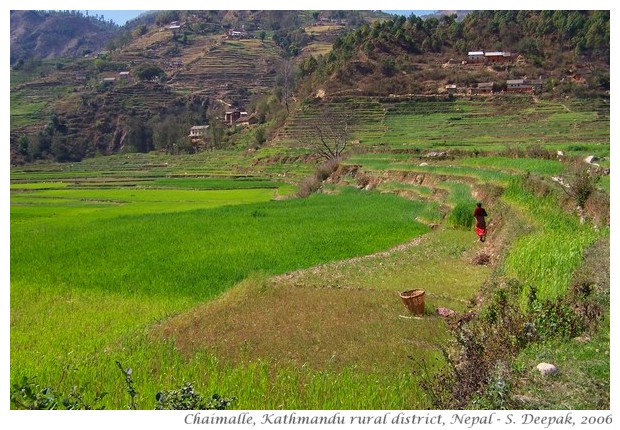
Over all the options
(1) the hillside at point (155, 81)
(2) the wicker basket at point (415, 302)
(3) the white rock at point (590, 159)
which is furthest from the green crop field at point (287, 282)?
(1) the hillside at point (155, 81)

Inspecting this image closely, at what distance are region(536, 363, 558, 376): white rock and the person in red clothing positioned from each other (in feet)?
22.1

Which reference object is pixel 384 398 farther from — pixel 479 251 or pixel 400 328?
pixel 479 251

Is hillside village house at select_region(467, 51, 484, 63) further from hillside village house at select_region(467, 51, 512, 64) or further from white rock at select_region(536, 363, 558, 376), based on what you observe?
white rock at select_region(536, 363, 558, 376)

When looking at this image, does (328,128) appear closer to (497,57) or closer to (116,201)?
(497,57)

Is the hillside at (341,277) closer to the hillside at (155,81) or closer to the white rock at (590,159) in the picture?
the white rock at (590,159)

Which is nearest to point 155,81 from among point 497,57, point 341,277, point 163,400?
point 497,57

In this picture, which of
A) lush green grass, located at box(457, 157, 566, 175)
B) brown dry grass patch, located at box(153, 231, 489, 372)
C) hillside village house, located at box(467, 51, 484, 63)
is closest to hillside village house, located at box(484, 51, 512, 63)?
hillside village house, located at box(467, 51, 484, 63)

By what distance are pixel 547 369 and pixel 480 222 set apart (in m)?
6.92

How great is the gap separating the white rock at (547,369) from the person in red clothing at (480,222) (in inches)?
266

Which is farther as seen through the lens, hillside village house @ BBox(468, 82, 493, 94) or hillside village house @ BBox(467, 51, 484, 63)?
hillside village house @ BBox(467, 51, 484, 63)

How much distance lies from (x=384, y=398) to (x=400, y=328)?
1787 mm

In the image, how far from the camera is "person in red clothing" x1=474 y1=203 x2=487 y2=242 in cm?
1058

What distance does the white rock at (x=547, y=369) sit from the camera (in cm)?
401
